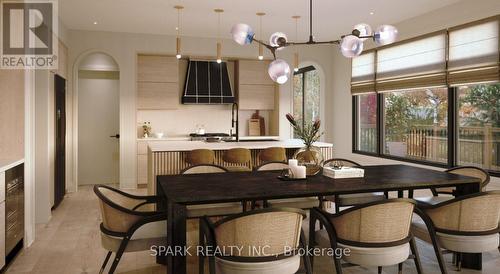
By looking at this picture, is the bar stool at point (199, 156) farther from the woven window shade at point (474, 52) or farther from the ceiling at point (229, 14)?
Result: the woven window shade at point (474, 52)

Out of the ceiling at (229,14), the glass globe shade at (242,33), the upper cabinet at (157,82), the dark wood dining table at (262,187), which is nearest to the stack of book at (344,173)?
the dark wood dining table at (262,187)

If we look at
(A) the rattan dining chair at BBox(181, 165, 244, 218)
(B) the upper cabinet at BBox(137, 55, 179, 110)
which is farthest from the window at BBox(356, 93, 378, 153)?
(A) the rattan dining chair at BBox(181, 165, 244, 218)

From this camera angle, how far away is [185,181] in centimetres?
305

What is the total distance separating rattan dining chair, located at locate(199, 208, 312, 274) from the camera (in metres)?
2.08

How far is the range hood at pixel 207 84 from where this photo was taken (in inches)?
288

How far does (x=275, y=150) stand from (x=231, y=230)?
2990 millimetres

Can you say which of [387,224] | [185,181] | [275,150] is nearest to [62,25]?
[275,150]

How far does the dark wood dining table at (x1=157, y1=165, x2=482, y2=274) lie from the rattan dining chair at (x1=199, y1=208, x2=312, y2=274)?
0.30 metres

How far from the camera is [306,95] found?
332 inches

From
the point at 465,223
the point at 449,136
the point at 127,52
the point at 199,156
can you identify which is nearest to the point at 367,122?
the point at 449,136

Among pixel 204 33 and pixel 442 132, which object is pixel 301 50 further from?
pixel 442 132

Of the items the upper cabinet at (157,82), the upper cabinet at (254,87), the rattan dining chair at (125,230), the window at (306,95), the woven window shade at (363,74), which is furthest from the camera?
the window at (306,95)

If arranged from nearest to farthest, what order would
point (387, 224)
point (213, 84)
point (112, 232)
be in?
point (387, 224) → point (112, 232) → point (213, 84)

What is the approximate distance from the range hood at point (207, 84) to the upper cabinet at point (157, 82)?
257mm
